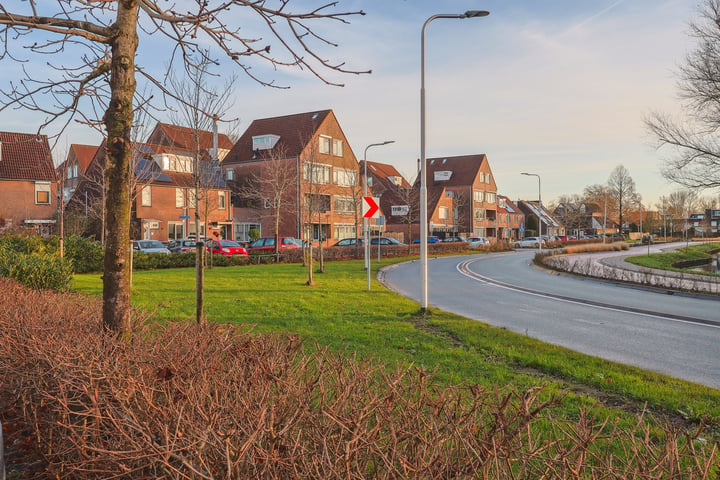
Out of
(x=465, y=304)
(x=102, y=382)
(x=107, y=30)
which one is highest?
(x=107, y=30)

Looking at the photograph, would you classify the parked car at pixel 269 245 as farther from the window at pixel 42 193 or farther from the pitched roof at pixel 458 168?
the pitched roof at pixel 458 168

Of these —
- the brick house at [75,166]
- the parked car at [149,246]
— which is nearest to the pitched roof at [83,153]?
the brick house at [75,166]

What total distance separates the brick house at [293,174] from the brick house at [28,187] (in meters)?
15.4

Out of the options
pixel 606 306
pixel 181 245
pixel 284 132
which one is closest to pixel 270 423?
pixel 606 306

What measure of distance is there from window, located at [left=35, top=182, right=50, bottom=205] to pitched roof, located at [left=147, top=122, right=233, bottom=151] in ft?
28.5

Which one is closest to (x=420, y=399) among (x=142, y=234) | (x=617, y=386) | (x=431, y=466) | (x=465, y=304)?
(x=431, y=466)

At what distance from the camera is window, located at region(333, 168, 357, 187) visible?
55.2 m

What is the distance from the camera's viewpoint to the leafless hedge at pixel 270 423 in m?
2.22

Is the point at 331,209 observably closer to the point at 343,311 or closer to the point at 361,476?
the point at 343,311

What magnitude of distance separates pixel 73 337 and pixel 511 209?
3602 inches

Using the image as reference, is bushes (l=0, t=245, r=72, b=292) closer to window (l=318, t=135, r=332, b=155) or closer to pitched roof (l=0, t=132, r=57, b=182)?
pitched roof (l=0, t=132, r=57, b=182)

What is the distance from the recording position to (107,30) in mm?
5004

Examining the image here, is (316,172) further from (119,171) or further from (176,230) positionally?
(119,171)

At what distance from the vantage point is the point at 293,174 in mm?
50094
